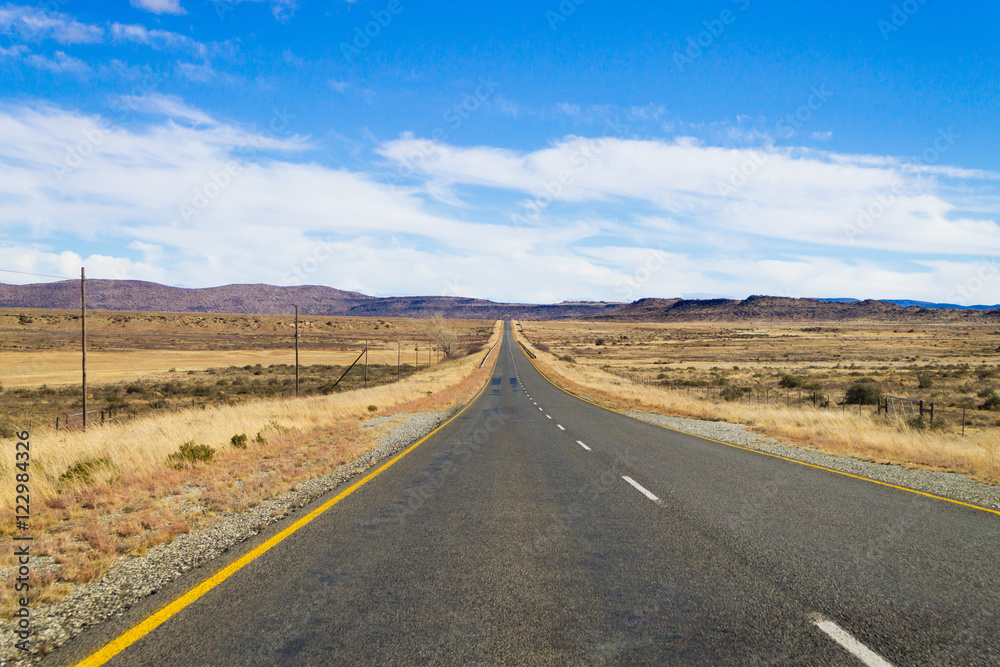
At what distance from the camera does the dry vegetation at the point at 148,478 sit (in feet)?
18.6

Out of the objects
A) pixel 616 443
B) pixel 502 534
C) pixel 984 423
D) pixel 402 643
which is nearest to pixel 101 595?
pixel 402 643

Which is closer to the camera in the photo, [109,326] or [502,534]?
[502,534]

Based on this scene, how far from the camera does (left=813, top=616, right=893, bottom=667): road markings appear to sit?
3.42 metres

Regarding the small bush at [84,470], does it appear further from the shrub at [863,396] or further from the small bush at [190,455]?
the shrub at [863,396]

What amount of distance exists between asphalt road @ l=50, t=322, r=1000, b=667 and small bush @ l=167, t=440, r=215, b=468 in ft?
13.8

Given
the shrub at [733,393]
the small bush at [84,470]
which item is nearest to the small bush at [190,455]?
the small bush at [84,470]

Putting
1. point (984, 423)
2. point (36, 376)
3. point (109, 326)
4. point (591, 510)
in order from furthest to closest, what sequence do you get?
1. point (109, 326)
2. point (36, 376)
3. point (984, 423)
4. point (591, 510)

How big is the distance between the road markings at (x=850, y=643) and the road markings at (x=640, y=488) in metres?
3.98

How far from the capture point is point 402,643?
12.2 feet

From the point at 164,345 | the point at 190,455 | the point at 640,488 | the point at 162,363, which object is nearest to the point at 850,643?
the point at 640,488

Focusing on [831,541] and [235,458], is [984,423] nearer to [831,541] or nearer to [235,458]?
[831,541]

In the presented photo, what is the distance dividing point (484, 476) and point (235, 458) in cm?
543

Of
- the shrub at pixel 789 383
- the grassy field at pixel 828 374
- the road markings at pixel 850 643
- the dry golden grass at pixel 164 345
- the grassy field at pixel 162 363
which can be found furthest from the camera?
the dry golden grass at pixel 164 345

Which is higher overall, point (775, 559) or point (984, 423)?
point (775, 559)
